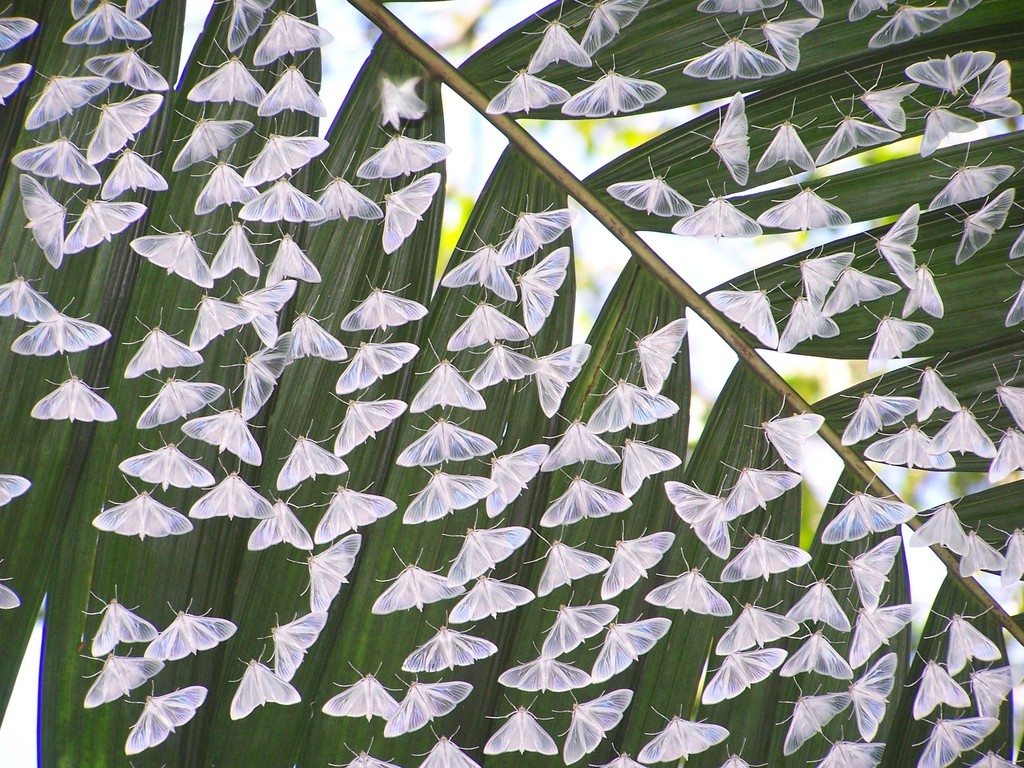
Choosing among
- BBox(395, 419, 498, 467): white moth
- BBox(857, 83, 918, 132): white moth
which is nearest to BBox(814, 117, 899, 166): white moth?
BBox(857, 83, 918, 132): white moth

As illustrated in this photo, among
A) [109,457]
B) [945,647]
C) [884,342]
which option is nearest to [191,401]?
[109,457]

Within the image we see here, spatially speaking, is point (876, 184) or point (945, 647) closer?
point (876, 184)

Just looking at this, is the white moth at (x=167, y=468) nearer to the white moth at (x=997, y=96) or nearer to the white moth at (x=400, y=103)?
the white moth at (x=400, y=103)

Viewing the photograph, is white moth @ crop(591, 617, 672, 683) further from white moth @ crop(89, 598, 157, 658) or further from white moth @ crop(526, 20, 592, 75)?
white moth @ crop(526, 20, 592, 75)

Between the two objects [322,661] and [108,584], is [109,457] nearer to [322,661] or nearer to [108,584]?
[108,584]

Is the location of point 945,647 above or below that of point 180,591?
above

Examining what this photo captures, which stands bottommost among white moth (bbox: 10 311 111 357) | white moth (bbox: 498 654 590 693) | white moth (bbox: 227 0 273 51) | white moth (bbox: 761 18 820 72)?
white moth (bbox: 498 654 590 693)

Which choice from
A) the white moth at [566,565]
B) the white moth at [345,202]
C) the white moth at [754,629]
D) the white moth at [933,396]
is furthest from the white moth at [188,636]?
the white moth at [933,396]
